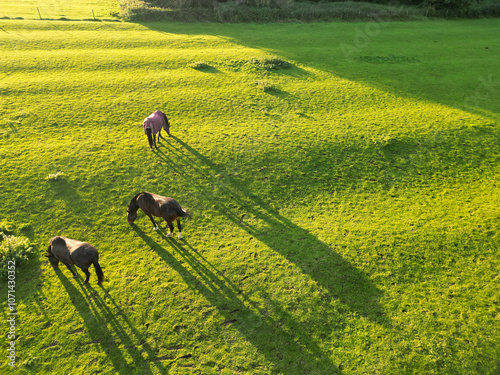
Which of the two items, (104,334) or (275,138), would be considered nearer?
(104,334)

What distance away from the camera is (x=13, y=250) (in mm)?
7488

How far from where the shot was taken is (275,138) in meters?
13.1

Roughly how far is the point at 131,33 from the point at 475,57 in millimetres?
29176

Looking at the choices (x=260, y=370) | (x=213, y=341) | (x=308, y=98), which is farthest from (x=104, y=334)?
(x=308, y=98)

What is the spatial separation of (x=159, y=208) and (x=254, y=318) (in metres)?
3.86

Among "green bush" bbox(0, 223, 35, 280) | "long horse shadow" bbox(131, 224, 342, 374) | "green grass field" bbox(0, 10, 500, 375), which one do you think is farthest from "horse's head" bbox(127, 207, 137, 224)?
"green bush" bbox(0, 223, 35, 280)

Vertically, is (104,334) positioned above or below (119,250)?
below

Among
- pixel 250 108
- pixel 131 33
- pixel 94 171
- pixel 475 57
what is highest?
pixel 131 33

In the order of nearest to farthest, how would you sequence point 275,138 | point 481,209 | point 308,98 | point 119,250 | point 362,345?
point 362,345, point 119,250, point 481,209, point 275,138, point 308,98

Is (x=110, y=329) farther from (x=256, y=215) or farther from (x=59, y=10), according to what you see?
(x=59, y=10)

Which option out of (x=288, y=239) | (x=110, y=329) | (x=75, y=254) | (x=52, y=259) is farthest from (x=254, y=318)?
(x=52, y=259)

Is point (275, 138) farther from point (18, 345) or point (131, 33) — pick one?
point (131, 33)

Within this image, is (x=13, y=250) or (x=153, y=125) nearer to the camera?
(x=13, y=250)

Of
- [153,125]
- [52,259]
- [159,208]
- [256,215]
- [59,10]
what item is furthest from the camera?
[59,10]
